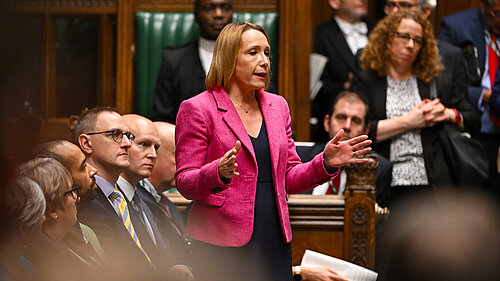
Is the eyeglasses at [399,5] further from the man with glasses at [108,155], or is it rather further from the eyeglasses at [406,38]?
the man with glasses at [108,155]

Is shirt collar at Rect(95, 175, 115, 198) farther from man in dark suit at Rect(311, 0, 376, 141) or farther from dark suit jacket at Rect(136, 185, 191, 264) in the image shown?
man in dark suit at Rect(311, 0, 376, 141)

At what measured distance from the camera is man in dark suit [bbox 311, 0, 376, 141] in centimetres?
368

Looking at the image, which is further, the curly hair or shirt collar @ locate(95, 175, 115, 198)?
the curly hair

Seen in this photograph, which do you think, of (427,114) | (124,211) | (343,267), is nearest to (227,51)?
(124,211)

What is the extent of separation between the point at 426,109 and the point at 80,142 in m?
1.82

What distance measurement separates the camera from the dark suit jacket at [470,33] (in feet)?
11.3

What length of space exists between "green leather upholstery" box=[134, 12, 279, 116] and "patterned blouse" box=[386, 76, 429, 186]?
3.14 ft

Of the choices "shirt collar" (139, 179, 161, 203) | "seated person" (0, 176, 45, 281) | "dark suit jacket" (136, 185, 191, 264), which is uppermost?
"seated person" (0, 176, 45, 281)

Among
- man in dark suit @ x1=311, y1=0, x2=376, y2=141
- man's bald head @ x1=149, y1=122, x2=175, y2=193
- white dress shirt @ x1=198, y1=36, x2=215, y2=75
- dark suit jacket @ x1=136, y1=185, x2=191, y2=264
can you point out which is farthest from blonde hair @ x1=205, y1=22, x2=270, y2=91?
man in dark suit @ x1=311, y1=0, x2=376, y2=141

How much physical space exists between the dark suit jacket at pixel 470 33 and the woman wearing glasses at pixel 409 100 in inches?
12.1

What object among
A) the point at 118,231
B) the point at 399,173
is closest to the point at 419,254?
the point at 399,173

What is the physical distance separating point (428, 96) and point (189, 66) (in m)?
1.21

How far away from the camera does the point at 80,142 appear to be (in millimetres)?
1658

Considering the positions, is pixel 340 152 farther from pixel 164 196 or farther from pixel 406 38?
pixel 406 38
